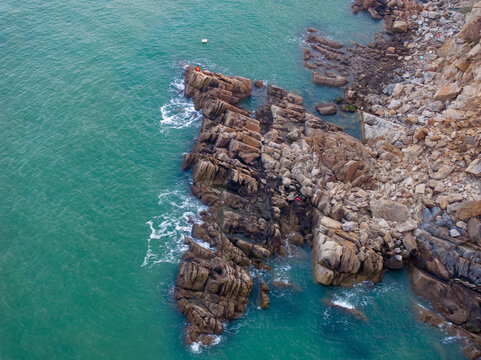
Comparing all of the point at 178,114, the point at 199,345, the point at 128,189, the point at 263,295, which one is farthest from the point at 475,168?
the point at 128,189

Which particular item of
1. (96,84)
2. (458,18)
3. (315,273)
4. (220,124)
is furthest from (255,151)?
(458,18)

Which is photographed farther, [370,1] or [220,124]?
[370,1]

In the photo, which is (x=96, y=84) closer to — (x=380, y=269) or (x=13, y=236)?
(x=13, y=236)

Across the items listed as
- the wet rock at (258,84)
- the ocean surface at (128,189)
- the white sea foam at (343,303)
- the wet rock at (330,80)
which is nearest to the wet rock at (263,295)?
the ocean surface at (128,189)

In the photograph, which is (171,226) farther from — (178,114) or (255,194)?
(178,114)

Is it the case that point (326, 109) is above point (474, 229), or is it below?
below
